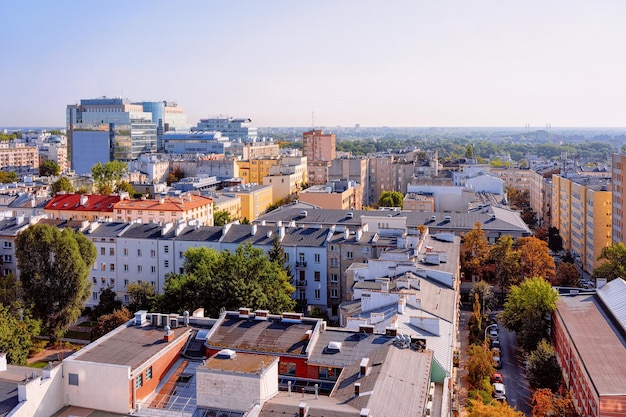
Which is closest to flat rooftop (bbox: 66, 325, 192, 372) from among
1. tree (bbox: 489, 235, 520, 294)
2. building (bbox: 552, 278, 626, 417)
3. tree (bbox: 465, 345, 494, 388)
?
tree (bbox: 465, 345, 494, 388)

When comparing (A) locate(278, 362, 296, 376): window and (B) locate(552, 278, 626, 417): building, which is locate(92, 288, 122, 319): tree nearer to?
(A) locate(278, 362, 296, 376): window

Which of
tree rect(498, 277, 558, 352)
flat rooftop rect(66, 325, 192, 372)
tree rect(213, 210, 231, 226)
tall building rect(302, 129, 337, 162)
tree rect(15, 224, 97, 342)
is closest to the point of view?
flat rooftop rect(66, 325, 192, 372)

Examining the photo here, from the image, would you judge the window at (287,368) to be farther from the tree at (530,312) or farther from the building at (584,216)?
the building at (584,216)

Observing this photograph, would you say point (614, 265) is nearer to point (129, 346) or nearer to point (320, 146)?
point (129, 346)

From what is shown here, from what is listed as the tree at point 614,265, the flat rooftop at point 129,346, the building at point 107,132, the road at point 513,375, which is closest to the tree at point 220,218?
the road at point 513,375

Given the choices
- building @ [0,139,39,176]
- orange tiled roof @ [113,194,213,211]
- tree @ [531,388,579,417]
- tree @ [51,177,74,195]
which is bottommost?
tree @ [531,388,579,417]

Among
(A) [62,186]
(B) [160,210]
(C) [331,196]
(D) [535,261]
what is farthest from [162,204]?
(D) [535,261]

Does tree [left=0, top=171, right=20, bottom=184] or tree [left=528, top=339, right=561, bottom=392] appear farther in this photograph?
tree [left=0, top=171, right=20, bottom=184]
